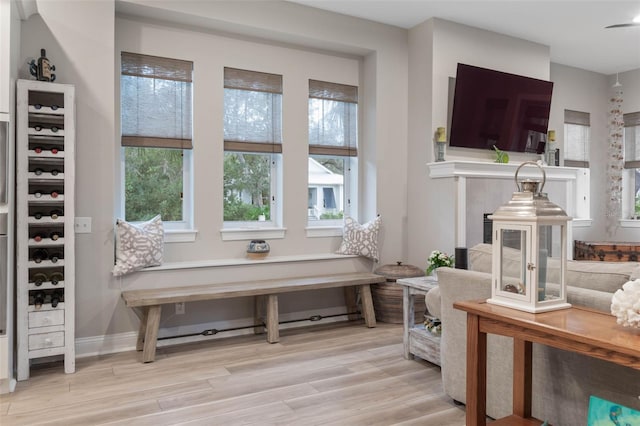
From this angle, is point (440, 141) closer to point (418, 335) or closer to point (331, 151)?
point (331, 151)

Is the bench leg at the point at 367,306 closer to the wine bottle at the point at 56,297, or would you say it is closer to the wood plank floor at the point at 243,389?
the wood plank floor at the point at 243,389

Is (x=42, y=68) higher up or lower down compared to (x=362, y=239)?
higher up

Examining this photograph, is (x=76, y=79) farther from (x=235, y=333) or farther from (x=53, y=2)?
(x=235, y=333)

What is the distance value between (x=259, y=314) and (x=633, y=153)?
5.70 metres

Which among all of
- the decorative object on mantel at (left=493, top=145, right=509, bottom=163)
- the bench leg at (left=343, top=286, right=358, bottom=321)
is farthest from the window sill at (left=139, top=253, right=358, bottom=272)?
the decorative object on mantel at (left=493, top=145, right=509, bottom=163)

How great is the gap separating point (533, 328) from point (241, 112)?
3470 millimetres

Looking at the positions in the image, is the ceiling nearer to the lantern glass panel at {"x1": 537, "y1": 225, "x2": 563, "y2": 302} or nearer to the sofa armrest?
the lantern glass panel at {"x1": 537, "y1": 225, "x2": 563, "y2": 302}

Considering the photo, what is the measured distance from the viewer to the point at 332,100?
195 inches

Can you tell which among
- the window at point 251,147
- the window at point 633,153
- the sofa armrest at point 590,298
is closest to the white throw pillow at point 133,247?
the window at point 251,147

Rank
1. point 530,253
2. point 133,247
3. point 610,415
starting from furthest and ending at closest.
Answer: point 133,247 < point 530,253 < point 610,415

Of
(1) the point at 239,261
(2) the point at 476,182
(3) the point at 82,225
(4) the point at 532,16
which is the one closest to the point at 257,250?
(1) the point at 239,261

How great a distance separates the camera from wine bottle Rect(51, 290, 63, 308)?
3.17 meters

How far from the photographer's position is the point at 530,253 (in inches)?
75.1

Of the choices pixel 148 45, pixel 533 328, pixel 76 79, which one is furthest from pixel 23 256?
pixel 533 328
